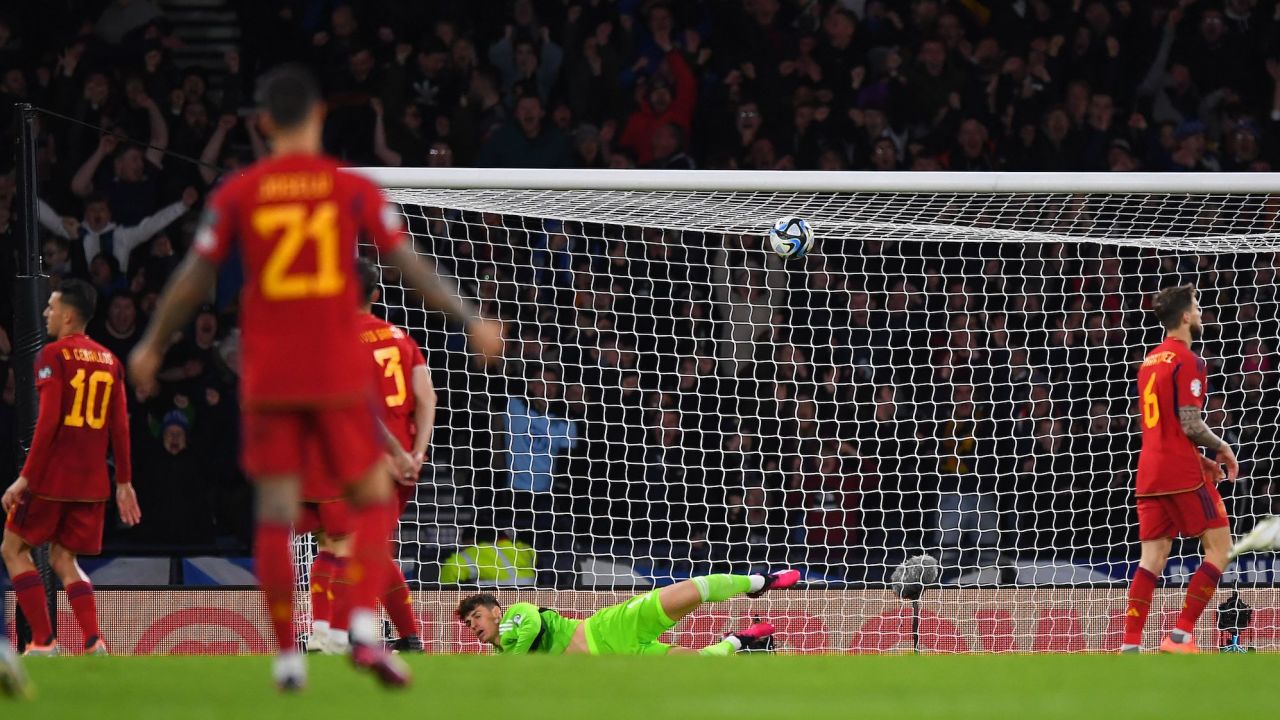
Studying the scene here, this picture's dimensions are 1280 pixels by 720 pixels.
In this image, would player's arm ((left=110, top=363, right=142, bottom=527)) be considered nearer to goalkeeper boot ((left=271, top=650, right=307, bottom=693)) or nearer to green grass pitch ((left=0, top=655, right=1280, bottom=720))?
green grass pitch ((left=0, top=655, right=1280, bottom=720))

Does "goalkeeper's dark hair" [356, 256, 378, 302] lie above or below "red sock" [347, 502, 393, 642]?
above

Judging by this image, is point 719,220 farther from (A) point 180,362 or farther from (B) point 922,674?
(B) point 922,674

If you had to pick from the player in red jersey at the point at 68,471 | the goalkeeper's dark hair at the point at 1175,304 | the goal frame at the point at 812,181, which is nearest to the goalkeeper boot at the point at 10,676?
the player in red jersey at the point at 68,471

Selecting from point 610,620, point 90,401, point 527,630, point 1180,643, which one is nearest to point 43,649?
point 90,401

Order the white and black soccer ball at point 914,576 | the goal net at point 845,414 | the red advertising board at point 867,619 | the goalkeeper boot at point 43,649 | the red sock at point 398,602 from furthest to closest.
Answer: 1. the goal net at point 845,414
2. the red advertising board at point 867,619
3. the white and black soccer ball at point 914,576
4. the goalkeeper boot at point 43,649
5. the red sock at point 398,602

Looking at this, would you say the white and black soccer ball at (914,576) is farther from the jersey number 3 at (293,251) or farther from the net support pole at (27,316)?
the jersey number 3 at (293,251)

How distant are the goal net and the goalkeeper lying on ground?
1106 millimetres

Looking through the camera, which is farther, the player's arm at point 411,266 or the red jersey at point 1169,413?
the red jersey at point 1169,413

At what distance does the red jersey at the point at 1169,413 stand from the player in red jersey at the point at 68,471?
200 inches

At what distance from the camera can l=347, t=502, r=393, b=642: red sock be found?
164 inches

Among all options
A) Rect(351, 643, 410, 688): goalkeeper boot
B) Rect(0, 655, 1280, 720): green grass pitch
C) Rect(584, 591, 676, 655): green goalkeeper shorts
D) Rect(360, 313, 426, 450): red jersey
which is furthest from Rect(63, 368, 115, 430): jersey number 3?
Rect(351, 643, 410, 688): goalkeeper boot

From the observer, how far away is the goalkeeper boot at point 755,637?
9059 mm

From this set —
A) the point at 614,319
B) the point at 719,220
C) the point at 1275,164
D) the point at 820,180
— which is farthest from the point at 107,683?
the point at 1275,164

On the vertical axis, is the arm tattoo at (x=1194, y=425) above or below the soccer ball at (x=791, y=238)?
below
